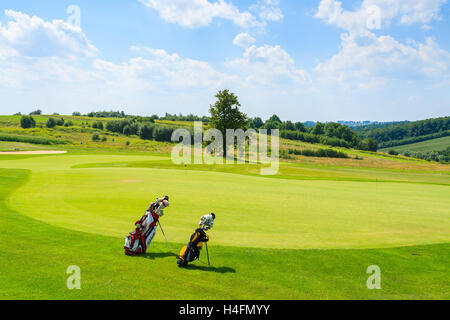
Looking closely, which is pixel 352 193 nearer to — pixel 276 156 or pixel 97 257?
pixel 97 257

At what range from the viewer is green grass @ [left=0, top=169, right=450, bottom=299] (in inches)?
311

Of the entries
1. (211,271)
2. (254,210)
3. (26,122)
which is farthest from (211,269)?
(26,122)

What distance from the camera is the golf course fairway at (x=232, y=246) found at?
8.24 meters

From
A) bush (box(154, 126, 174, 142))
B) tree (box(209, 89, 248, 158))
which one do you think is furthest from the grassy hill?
bush (box(154, 126, 174, 142))

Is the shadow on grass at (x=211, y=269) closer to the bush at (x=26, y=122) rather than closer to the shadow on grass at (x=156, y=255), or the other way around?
the shadow on grass at (x=156, y=255)

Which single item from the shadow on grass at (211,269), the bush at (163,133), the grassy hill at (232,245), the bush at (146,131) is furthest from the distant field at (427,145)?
the shadow on grass at (211,269)

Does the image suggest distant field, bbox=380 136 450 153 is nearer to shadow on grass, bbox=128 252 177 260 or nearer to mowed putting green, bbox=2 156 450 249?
mowed putting green, bbox=2 156 450 249

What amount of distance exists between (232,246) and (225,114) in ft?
190

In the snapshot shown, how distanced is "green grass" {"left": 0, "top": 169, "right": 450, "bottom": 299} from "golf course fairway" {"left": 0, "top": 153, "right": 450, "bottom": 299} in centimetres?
3

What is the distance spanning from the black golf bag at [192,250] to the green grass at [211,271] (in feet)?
0.93

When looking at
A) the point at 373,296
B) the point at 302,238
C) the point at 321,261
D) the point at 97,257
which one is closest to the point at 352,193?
the point at 302,238

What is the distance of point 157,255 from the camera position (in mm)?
10688

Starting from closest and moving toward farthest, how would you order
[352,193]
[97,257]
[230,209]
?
[97,257] → [230,209] → [352,193]
